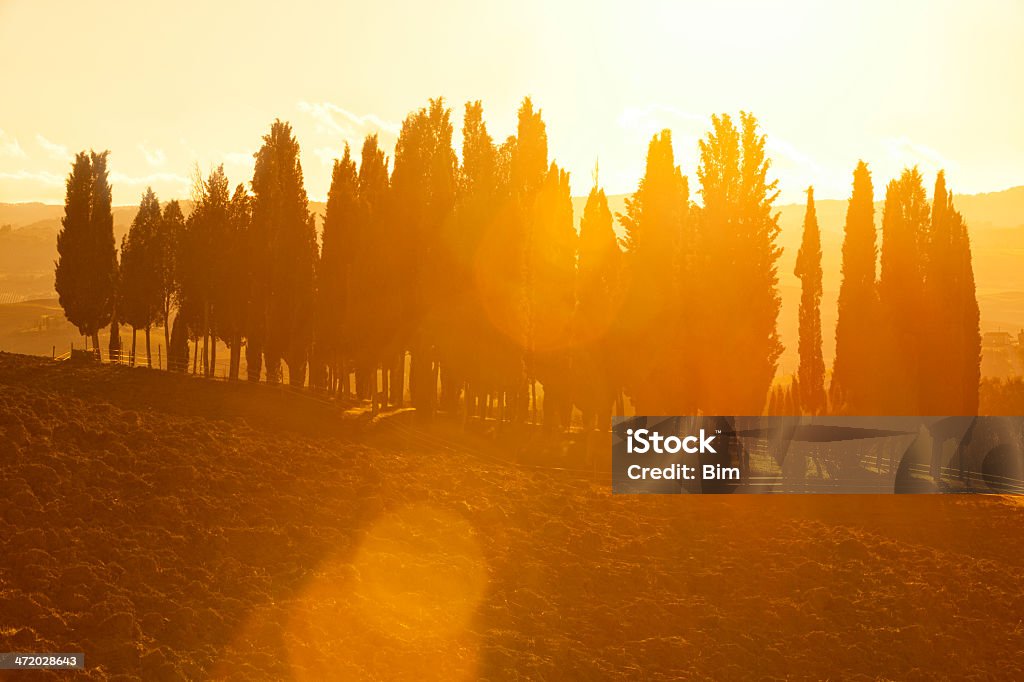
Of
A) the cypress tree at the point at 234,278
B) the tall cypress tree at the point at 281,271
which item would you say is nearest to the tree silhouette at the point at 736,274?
the tall cypress tree at the point at 281,271

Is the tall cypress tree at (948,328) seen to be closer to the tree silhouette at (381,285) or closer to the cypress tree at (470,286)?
the cypress tree at (470,286)

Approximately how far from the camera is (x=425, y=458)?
30125 millimetres

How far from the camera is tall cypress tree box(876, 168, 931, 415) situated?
40.3 m

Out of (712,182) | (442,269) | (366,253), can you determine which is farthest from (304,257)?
(712,182)

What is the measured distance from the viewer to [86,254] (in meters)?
45.3

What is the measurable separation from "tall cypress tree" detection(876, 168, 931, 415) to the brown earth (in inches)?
512

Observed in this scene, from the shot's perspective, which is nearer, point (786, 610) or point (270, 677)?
point (270, 677)

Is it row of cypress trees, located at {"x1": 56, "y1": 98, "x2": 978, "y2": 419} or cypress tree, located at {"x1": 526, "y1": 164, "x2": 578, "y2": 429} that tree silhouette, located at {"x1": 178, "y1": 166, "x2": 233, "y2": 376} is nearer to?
row of cypress trees, located at {"x1": 56, "y1": 98, "x2": 978, "y2": 419}

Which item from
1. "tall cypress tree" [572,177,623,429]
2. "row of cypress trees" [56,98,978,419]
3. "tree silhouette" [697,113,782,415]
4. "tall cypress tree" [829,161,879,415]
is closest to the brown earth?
"tree silhouette" [697,113,782,415]

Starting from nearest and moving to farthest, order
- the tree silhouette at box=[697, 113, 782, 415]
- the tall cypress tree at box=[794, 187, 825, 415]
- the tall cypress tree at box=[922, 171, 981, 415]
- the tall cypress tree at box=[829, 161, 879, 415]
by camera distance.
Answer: the tree silhouette at box=[697, 113, 782, 415] < the tall cypress tree at box=[922, 171, 981, 415] < the tall cypress tree at box=[829, 161, 879, 415] < the tall cypress tree at box=[794, 187, 825, 415]

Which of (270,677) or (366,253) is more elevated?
(366,253)

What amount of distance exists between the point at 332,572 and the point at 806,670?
9.17m

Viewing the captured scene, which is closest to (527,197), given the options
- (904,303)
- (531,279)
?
(531,279)

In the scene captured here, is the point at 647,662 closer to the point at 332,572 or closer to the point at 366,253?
Answer: the point at 332,572
